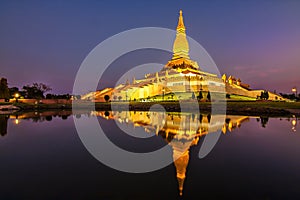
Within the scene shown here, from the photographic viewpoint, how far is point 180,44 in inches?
2628

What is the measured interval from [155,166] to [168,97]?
1638 inches

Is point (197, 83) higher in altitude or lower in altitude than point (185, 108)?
higher

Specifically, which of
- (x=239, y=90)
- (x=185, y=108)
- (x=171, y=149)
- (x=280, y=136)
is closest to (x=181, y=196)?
(x=171, y=149)

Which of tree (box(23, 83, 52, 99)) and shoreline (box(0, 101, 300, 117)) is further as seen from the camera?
tree (box(23, 83, 52, 99))

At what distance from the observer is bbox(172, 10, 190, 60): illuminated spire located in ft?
217

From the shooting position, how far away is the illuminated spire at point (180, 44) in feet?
217

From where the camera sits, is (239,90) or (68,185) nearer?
(68,185)

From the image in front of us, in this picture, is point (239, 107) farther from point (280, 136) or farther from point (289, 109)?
point (280, 136)

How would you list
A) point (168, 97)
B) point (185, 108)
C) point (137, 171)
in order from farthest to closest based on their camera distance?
point (168, 97)
point (185, 108)
point (137, 171)

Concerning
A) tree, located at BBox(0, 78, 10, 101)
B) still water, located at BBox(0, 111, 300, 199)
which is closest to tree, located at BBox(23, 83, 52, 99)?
tree, located at BBox(0, 78, 10, 101)

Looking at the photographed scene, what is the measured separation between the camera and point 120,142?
33.4ft

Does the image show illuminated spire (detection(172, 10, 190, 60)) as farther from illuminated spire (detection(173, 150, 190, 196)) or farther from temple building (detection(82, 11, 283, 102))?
Result: illuminated spire (detection(173, 150, 190, 196))

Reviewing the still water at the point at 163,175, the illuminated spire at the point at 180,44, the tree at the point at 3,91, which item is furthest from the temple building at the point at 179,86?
the still water at the point at 163,175

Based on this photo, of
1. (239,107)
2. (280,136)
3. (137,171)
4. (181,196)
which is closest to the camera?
(181,196)
